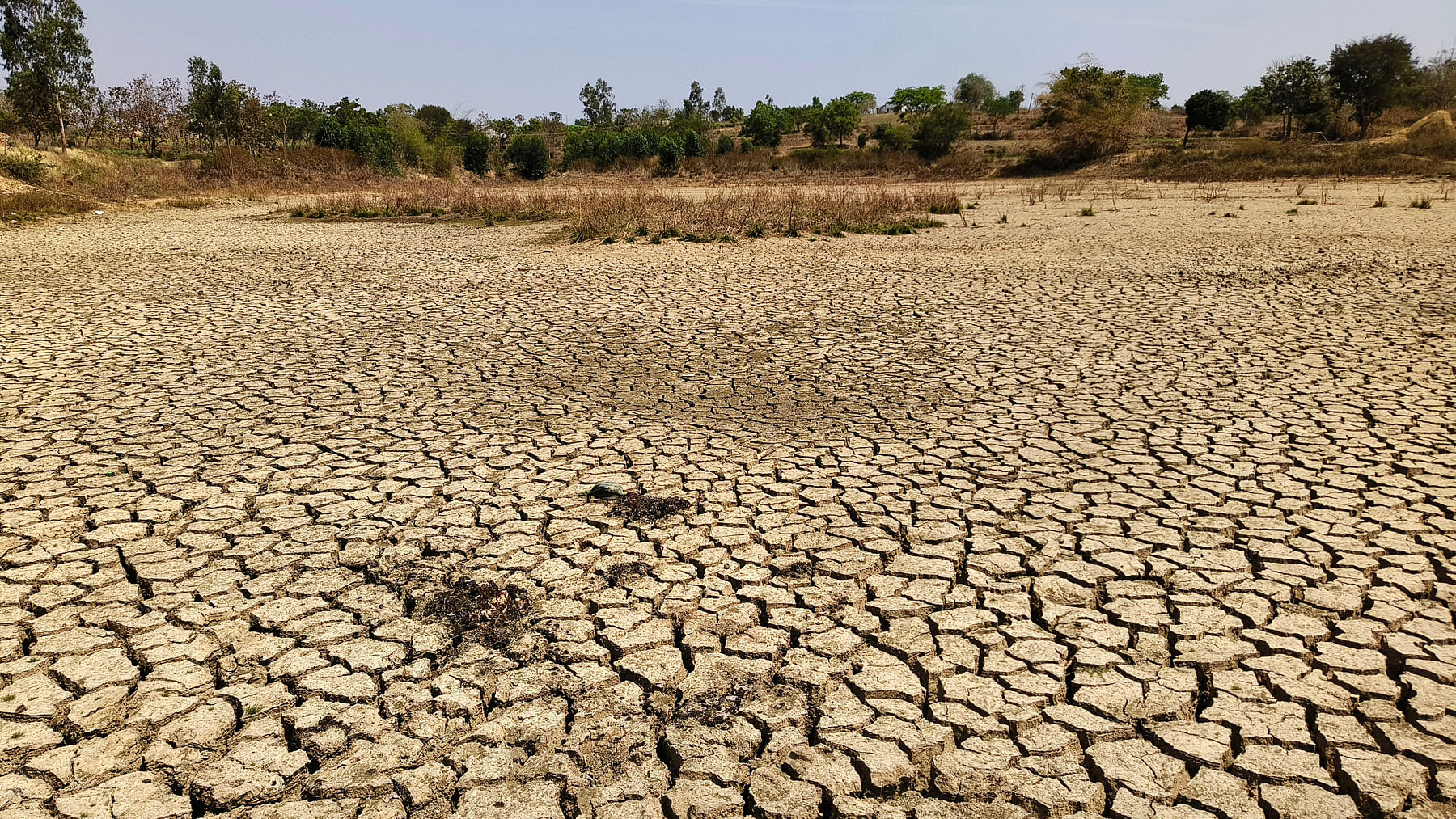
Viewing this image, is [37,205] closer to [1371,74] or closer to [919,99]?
[1371,74]

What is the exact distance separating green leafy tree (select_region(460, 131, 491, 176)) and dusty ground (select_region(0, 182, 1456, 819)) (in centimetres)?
3112

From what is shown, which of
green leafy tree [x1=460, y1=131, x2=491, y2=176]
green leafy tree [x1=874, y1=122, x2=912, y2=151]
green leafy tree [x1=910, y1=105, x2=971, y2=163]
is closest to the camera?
green leafy tree [x1=460, y1=131, x2=491, y2=176]

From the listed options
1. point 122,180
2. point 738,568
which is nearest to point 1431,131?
point 738,568

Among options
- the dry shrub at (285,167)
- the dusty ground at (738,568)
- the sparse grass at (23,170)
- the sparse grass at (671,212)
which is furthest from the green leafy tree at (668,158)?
the dusty ground at (738,568)

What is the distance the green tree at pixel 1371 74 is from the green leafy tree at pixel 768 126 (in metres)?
28.4

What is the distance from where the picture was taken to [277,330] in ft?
25.3

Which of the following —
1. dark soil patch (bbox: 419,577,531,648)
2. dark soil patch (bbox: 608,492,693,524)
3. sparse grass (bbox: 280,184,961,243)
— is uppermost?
sparse grass (bbox: 280,184,961,243)

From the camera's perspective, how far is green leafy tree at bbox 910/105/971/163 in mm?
39938

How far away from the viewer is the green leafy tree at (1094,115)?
107 feet

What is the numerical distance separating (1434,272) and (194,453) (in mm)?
11987

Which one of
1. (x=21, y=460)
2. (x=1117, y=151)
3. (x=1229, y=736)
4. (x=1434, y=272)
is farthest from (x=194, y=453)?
(x=1117, y=151)

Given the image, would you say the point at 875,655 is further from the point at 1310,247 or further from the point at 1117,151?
the point at 1117,151

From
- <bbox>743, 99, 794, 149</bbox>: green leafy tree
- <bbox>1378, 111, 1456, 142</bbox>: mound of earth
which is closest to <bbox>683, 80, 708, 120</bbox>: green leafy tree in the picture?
<bbox>743, 99, 794, 149</bbox>: green leafy tree

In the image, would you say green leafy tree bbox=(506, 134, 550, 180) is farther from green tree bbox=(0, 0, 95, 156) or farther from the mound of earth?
the mound of earth
